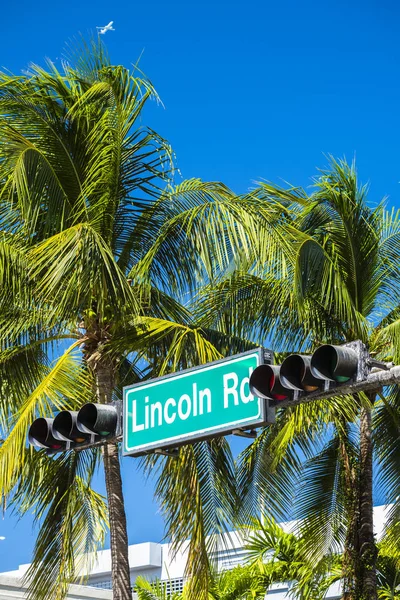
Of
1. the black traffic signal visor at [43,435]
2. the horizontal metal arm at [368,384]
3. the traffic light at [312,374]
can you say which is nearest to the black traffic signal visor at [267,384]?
the traffic light at [312,374]

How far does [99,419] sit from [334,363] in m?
2.14

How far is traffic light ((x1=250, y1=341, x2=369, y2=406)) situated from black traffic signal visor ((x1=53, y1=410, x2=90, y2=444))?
1716 millimetres

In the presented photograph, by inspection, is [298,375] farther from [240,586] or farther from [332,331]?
[240,586]

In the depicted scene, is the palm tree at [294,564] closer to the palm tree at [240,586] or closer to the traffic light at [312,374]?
the palm tree at [240,586]

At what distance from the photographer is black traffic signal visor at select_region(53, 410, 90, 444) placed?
25.7 feet

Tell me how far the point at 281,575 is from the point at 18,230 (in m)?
11.7

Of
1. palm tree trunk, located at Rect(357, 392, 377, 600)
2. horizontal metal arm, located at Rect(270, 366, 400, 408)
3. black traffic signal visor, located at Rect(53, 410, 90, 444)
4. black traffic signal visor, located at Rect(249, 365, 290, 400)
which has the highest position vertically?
palm tree trunk, located at Rect(357, 392, 377, 600)

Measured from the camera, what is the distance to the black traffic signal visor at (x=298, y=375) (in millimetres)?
6555

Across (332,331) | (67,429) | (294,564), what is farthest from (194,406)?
(294,564)

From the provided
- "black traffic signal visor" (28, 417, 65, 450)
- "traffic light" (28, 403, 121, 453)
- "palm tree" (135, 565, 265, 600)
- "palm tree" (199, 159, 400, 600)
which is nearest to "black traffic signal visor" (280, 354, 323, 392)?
"traffic light" (28, 403, 121, 453)

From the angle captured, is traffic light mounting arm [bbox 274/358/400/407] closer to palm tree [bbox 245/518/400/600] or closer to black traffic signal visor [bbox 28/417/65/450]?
black traffic signal visor [bbox 28/417/65/450]

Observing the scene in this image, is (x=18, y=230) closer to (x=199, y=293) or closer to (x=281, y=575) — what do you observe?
(x=199, y=293)

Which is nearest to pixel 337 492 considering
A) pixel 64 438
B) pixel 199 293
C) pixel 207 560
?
pixel 199 293

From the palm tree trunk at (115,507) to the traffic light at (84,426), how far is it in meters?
5.65
